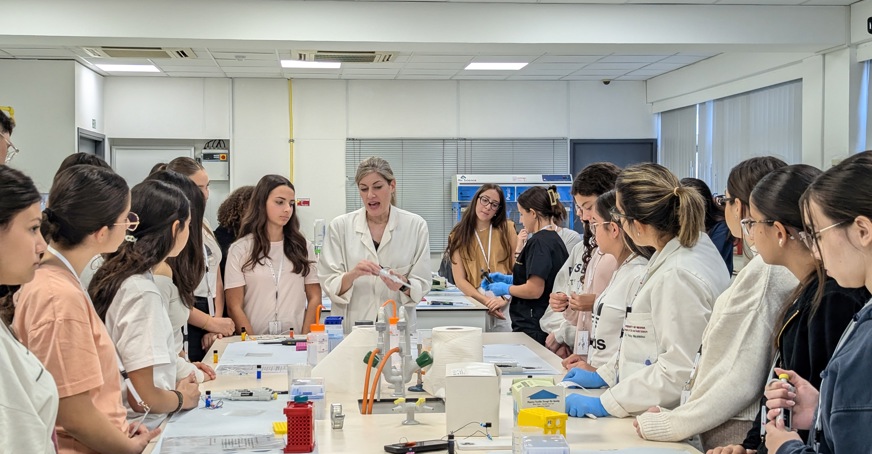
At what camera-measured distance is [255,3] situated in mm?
6164

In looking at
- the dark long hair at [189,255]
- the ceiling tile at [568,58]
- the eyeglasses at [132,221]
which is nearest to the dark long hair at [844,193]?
the eyeglasses at [132,221]

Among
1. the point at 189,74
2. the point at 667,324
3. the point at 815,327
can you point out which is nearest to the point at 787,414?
the point at 815,327

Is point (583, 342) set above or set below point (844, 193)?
below

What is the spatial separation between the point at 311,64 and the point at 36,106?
110 inches

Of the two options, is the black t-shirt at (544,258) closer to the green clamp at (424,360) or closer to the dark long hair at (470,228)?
the dark long hair at (470,228)

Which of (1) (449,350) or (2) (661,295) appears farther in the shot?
(1) (449,350)

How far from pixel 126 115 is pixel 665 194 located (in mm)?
8120

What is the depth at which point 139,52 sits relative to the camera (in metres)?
7.46

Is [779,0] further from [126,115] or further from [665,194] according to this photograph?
[126,115]

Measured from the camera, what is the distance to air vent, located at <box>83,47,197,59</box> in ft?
24.0

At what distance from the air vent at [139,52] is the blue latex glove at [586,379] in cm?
572

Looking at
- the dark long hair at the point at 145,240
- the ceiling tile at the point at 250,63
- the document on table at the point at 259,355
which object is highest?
the ceiling tile at the point at 250,63

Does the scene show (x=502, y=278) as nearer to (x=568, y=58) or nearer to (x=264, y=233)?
(x=264, y=233)

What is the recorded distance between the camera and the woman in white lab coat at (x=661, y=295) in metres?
2.37
